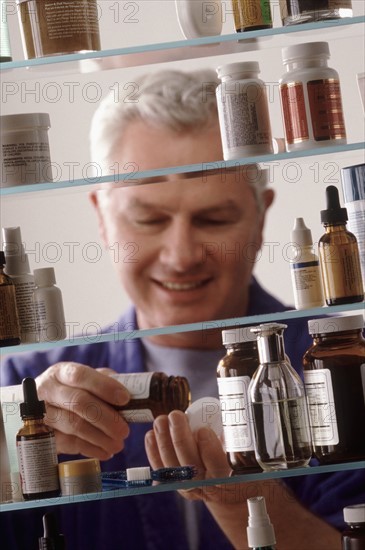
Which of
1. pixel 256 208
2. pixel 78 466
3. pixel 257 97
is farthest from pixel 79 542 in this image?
pixel 257 97

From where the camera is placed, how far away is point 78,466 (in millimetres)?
1065

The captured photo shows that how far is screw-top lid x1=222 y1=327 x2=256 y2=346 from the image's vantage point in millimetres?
1086

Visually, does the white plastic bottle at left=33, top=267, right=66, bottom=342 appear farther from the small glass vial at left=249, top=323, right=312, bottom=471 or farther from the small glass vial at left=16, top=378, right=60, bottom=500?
the small glass vial at left=249, top=323, right=312, bottom=471

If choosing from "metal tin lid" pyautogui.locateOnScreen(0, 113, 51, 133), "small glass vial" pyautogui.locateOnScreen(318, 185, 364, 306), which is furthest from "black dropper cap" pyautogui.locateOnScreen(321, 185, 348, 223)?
"metal tin lid" pyautogui.locateOnScreen(0, 113, 51, 133)

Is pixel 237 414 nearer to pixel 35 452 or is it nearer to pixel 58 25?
pixel 35 452

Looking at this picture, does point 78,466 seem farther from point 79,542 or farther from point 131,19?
point 131,19

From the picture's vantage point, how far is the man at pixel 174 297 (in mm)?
1238

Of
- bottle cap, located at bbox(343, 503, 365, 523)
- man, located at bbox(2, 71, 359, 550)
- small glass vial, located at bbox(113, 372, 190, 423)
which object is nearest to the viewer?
bottle cap, located at bbox(343, 503, 365, 523)

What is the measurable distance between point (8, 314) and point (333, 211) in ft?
1.25

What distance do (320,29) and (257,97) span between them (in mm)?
113

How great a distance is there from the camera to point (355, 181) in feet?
3.52

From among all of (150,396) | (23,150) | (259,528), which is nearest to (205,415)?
(150,396)

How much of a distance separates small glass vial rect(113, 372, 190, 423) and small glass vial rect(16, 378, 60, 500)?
117 mm

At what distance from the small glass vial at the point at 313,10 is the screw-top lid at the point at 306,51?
34mm
